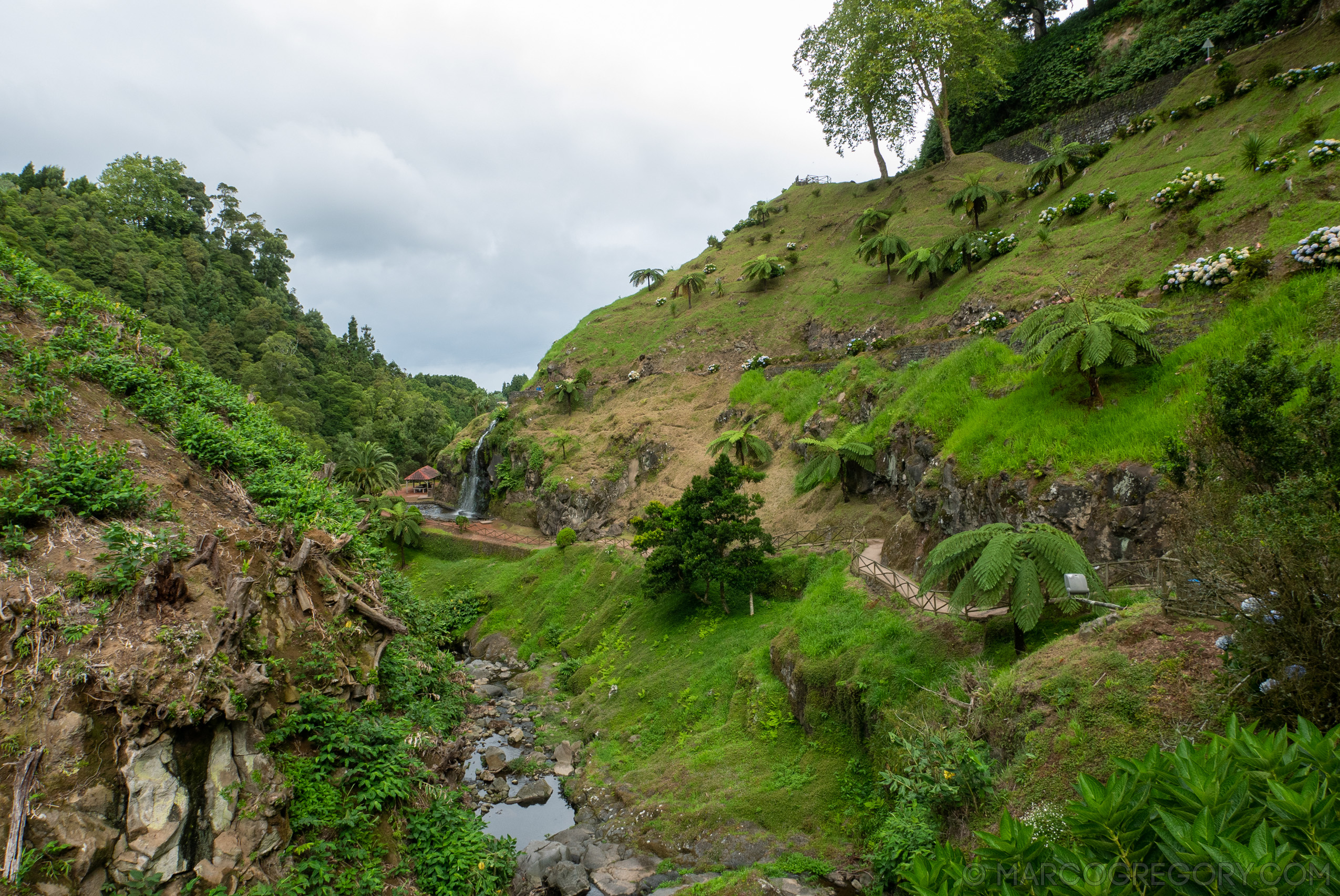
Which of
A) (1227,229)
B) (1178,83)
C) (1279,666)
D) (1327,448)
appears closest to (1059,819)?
(1279,666)

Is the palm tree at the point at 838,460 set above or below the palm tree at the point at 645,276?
below

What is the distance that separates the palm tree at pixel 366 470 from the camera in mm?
40312

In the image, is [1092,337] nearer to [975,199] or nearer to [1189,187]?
[1189,187]

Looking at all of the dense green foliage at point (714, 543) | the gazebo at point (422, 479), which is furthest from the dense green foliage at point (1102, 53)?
the gazebo at point (422, 479)

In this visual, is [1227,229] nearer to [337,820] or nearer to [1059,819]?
[1059,819]

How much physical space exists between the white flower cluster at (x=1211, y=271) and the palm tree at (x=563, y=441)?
29893 millimetres

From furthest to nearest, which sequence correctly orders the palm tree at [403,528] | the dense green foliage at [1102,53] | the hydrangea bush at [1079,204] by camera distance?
the palm tree at [403,528] < the dense green foliage at [1102,53] < the hydrangea bush at [1079,204]

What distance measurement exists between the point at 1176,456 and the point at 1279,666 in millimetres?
6797

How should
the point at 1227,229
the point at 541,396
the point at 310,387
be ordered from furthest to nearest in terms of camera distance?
the point at 310,387
the point at 541,396
the point at 1227,229

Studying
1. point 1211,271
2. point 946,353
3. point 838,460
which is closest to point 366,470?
point 838,460

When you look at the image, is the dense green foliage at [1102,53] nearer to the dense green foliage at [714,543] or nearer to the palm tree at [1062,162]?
the palm tree at [1062,162]

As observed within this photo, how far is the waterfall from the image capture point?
43469 millimetres

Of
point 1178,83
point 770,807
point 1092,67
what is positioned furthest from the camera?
point 1092,67

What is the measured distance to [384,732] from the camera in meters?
10.5
